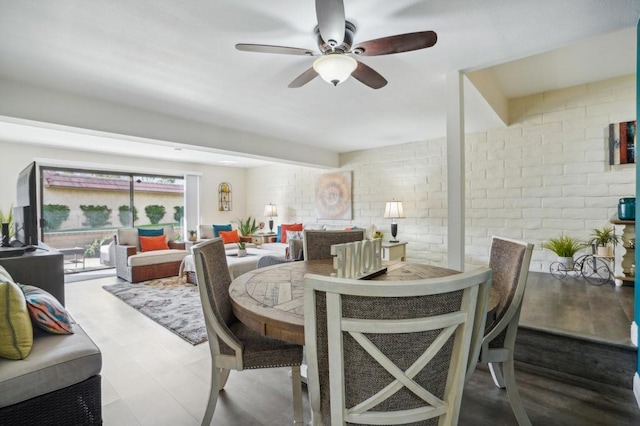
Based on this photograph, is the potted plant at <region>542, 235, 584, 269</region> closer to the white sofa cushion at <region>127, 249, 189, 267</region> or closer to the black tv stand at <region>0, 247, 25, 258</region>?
the black tv stand at <region>0, 247, 25, 258</region>

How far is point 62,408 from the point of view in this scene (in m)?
1.37

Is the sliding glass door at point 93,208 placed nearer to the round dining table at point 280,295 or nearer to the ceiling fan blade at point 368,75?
the round dining table at point 280,295

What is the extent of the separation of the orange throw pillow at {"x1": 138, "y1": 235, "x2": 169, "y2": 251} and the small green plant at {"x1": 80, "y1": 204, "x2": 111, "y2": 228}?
141cm

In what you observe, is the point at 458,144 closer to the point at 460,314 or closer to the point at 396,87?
the point at 396,87

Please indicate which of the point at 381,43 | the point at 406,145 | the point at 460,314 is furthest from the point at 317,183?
the point at 460,314

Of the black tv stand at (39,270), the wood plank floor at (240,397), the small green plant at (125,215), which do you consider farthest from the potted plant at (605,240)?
the small green plant at (125,215)

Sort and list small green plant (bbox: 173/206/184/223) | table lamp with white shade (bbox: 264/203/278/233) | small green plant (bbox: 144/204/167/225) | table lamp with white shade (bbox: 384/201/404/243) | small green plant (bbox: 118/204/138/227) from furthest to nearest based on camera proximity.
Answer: table lamp with white shade (bbox: 264/203/278/233)
small green plant (bbox: 173/206/184/223)
small green plant (bbox: 144/204/167/225)
small green plant (bbox: 118/204/138/227)
table lamp with white shade (bbox: 384/201/404/243)

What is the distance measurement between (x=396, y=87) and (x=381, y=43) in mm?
1272

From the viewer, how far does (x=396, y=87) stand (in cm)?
287

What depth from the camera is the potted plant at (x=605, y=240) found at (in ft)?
10.6

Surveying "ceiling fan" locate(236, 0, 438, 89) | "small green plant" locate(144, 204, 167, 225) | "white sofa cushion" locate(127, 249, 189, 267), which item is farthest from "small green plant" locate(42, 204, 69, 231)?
"ceiling fan" locate(236, 0, 438, 89)

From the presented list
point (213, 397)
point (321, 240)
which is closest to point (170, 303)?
point (321, 240)

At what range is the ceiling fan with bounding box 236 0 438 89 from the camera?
147 centimetres

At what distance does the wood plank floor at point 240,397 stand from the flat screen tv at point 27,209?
1384 mm
